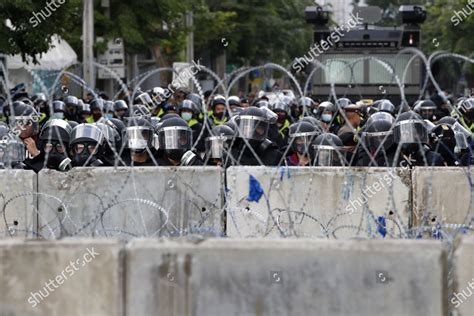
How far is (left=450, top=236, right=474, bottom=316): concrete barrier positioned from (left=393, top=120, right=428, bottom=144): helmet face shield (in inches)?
216

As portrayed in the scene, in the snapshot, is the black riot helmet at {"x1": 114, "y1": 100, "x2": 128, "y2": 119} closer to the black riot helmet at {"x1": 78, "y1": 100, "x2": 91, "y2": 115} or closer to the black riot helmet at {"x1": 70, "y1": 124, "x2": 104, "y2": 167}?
the black riot helmet at {"x1": 78, "y1": 100, "x2": 91, "y2": 115}

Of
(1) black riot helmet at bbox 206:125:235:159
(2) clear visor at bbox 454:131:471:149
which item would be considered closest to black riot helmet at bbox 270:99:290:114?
(2) clear visor at bbox 454:131:471:149

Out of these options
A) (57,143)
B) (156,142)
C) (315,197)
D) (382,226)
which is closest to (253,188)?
(315,197)

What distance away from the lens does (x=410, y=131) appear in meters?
12.4

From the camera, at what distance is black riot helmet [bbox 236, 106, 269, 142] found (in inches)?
511

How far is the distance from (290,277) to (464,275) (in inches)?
33.4

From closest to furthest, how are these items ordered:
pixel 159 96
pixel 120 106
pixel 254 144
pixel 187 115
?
pixel 254 144 < pixel 187 115 < pixel 120 106 < pixel 159 96

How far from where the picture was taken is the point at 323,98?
23672 millimetres

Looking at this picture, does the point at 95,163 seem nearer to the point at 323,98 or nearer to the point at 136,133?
the point at 136,133

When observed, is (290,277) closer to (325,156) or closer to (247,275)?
(247,275)

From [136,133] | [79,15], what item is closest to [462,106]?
[136,133]

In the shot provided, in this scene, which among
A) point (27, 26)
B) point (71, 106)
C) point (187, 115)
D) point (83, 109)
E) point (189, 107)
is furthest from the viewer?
point (27, 26)

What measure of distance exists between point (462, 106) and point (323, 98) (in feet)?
24.2

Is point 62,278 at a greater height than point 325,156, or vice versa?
point 325,156
